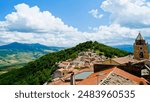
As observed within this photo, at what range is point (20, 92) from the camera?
17.8 ft

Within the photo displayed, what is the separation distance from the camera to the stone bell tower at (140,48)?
124 feet

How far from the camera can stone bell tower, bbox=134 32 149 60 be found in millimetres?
37688

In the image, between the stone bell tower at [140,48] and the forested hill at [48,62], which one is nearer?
the stone bell tower at [140,48]

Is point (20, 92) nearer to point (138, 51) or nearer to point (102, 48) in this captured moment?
point (138, 51)

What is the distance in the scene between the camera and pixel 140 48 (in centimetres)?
3819

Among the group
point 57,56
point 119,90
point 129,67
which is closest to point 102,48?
point 57,56

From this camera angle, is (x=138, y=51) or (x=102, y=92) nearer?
(x=102, y=92)

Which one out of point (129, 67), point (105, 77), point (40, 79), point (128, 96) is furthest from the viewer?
point (40, 79)

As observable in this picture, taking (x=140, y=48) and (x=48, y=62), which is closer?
(x=140, y=48)

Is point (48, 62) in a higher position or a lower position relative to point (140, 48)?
lower

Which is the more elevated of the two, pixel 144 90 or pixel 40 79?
pixel 144 90

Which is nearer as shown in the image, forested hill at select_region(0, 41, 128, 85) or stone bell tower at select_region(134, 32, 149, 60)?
stone bell tower at select_region(134, 32, 149, 60)

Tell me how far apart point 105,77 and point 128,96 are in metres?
8.05

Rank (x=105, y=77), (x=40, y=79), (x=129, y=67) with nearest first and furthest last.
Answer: (x=105, y=77), (x=129, y=67), (x=40, y=79)
